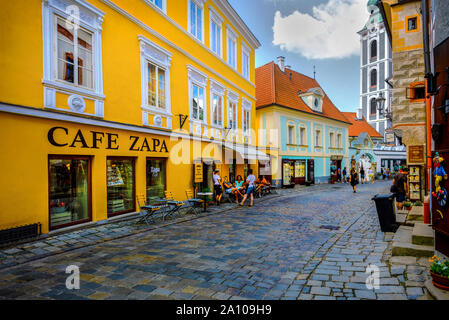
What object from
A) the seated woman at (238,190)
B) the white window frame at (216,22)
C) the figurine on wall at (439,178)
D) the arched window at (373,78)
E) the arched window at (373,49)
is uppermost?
the arched window at (373,49)

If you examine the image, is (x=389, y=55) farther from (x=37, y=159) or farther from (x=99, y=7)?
(x=37, y=159)

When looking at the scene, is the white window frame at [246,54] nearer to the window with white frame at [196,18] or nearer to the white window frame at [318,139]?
the window with white frame at [196,18]

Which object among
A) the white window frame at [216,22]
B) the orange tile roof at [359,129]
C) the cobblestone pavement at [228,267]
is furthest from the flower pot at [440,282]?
the orange tile roof at [359,129]

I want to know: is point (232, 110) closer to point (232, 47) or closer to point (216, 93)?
point (216, 93)

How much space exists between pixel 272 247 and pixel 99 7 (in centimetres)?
813

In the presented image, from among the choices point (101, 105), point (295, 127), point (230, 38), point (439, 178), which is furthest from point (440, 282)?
point (295, 127)

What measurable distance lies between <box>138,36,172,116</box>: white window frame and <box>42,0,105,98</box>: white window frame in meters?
1.72

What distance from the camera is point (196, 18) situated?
12.8 metres

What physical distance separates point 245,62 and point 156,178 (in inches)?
459

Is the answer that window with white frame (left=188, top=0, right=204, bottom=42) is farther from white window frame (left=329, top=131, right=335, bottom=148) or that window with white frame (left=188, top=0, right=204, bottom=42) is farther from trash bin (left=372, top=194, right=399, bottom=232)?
white window frame (left=329, top=131, right=335, bottom=148)

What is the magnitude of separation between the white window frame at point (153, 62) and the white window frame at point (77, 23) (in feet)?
5.65

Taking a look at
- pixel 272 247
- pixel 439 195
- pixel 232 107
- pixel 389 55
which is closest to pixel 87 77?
pixel 272 247

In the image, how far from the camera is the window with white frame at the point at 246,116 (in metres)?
18.1

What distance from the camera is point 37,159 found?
20.7ft
